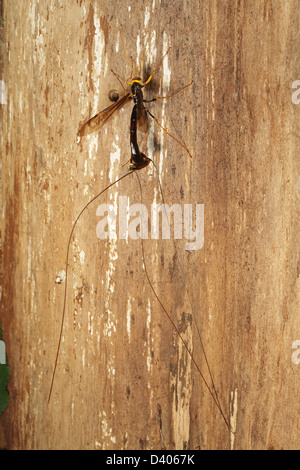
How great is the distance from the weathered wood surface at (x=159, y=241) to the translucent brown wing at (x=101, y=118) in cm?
3

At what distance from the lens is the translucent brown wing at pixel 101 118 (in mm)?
733

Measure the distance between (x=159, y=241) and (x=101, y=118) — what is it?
0.93 ft

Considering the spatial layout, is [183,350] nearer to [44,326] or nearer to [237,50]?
[44,326]

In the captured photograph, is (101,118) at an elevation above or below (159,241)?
above

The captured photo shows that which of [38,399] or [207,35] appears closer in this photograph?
[207,35]

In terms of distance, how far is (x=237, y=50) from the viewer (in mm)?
696

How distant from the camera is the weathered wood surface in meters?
0.70

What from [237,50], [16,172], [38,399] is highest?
[237,50]

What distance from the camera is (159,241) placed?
0.75 m

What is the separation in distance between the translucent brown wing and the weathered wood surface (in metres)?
0.03

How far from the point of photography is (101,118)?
29.4 inches

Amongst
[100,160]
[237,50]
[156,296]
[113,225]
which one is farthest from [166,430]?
[237,50]

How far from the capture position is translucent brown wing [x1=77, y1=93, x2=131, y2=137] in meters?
0.73
